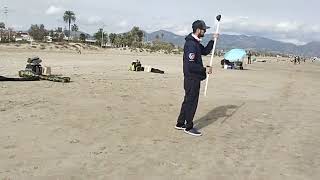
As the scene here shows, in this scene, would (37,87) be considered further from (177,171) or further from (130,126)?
(177,171)

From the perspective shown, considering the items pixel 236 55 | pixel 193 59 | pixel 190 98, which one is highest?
pixel 193 59

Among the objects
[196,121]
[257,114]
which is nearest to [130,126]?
[196,121]

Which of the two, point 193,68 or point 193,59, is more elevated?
point 193,59

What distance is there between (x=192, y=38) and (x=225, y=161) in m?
2.49

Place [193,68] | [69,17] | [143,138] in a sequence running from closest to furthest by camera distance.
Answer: [143,138] < [193,68] < [69,17]

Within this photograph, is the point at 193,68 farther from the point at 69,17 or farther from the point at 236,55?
the point at 69,17

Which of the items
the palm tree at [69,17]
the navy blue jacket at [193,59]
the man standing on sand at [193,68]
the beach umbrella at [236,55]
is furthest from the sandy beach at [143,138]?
the palm tree at [69,17]

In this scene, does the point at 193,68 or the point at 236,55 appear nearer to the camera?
the point at 193,68

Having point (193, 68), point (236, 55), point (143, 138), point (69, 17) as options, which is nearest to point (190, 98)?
point (193, 68)

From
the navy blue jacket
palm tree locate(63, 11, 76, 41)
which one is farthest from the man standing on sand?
palm tree locate(63, 11, 76, 41)

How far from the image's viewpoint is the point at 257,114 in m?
11.8

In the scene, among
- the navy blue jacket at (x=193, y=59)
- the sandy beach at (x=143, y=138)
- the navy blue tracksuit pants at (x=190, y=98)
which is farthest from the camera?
the navy blue tracksuit pants at (x=190, y=98)

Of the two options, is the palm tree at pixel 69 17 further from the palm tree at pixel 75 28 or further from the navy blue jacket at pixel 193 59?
the navy blue jacket at pixel 193 59

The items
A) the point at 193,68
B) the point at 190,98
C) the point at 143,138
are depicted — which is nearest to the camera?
the point at 143,138
